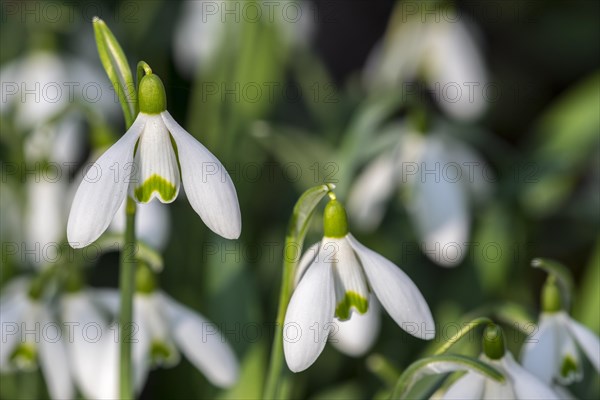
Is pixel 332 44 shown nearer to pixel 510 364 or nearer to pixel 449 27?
pixel 449 27


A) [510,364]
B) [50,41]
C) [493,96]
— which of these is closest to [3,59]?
[50,41]

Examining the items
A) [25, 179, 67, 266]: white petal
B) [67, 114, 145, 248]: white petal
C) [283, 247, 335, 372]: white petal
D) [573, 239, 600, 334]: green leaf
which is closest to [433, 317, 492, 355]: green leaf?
[283, 247, 335, 372]: white petal

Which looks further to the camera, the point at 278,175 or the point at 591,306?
the point at 278,175

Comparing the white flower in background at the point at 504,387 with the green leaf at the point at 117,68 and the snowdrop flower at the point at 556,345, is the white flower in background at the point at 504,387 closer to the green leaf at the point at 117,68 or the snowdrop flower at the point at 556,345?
the snowdrop flower at the point at 556,345

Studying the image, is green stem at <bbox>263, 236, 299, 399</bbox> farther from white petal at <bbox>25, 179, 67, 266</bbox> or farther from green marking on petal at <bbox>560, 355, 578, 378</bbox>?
white petal at <bbox>25, 179, 67, 266</bbox>

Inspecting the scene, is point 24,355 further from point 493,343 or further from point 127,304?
point 493,343

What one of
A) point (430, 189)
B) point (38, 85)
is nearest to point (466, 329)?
point (430, 189)
